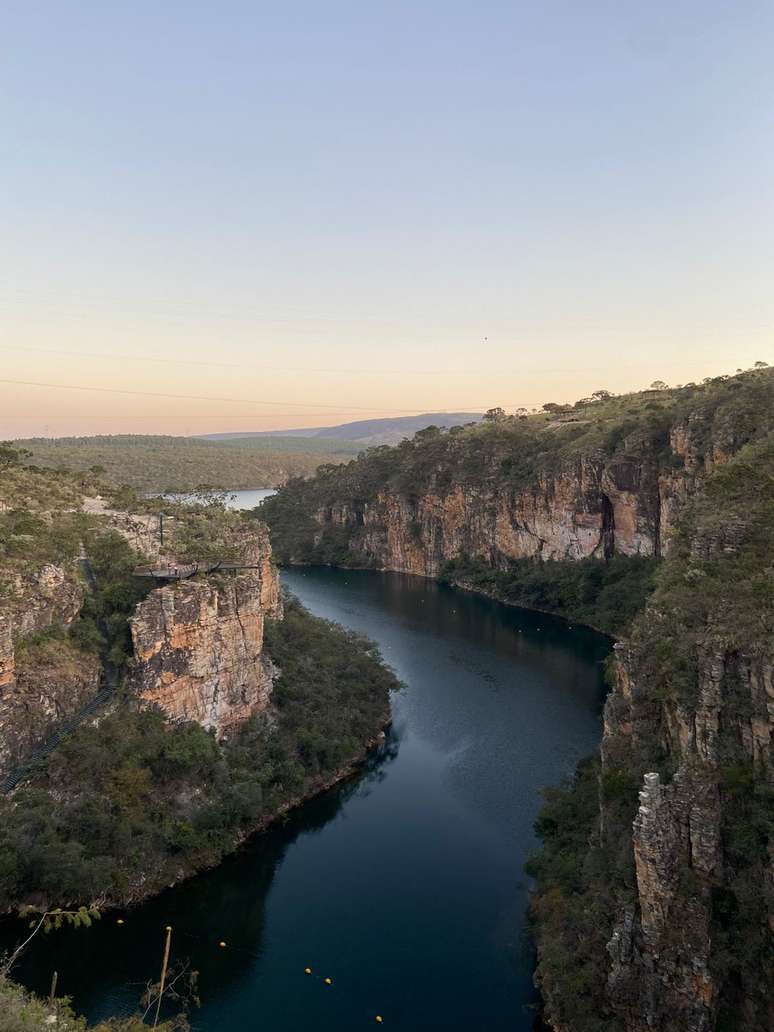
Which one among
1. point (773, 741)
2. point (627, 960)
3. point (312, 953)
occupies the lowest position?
point (312, 953)

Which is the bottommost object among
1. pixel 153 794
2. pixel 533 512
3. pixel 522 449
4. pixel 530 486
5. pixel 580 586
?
pixel 153 794

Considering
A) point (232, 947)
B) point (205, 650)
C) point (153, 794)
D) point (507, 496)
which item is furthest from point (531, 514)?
point (232, 947)

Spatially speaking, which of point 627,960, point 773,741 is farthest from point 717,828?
point 627,960

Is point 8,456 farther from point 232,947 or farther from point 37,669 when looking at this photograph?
point 232,947

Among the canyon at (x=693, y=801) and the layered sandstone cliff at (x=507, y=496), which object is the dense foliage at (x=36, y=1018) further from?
the layered sandstone cliff at (x=507, y=496)

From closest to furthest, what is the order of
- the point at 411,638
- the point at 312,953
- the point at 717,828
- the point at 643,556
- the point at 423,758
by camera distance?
the point at 717,828
the point at 312,953
the point at 423,758
the point at 411,638
the point at 643,556

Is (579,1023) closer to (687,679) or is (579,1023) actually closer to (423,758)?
(687,679)

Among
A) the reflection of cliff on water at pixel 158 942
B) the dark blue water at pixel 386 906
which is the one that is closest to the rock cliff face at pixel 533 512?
the dark blue water at pixel 386 906
